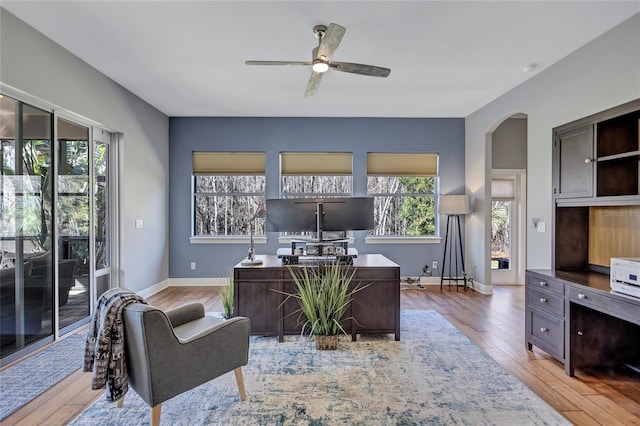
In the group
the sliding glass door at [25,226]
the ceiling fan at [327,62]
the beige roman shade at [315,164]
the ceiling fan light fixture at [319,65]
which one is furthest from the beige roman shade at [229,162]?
the ceiling fan light fixture at [319,65]

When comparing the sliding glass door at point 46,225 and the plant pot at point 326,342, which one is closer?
the sliding glass door at point 46,225

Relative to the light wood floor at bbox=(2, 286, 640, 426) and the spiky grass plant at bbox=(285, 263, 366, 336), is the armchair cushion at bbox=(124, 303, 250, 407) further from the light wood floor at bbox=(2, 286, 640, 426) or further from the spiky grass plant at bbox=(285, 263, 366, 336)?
the spiky grass plant at bbox=(285, 263, 366, 336)

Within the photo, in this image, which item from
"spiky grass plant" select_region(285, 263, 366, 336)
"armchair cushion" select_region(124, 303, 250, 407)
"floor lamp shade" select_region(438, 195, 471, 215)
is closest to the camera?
"armchair cushion" select_region(124, 303, 250, 407)

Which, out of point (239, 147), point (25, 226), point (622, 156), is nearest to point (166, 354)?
point (25, 226)

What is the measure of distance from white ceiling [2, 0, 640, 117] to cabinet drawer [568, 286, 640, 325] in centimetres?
211

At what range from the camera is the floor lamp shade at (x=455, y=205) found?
502 cm

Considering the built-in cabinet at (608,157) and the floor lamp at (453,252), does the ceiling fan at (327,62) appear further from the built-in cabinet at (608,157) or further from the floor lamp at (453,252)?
the floor lamp at (453,252)

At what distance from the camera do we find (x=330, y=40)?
2420mm

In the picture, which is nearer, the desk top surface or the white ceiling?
the white ceiling

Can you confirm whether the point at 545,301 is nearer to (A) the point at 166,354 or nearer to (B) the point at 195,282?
(A) the point at 166,354

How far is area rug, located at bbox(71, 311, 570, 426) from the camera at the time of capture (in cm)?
193

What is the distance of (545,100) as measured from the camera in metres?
3.55

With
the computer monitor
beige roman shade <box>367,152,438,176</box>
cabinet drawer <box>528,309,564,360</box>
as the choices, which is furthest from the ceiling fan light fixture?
beige roman shade <box>367,152,438,176</box>

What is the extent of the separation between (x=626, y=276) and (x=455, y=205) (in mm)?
2990
